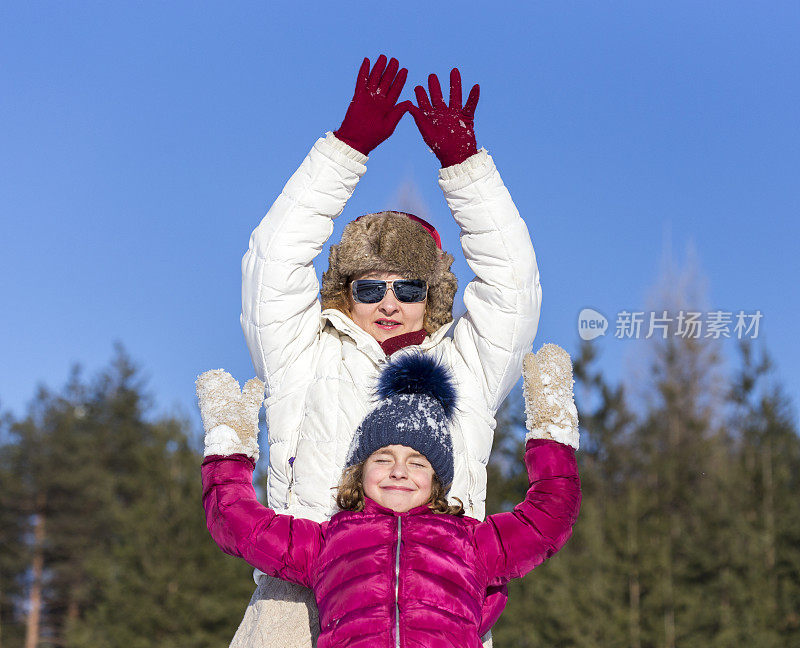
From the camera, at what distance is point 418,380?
3.59 metres

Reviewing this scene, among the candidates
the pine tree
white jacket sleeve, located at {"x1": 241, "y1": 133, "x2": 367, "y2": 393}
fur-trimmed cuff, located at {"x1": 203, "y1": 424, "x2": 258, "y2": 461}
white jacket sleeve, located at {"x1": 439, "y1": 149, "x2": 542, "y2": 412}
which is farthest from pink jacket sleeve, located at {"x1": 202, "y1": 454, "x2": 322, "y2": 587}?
the pine tree

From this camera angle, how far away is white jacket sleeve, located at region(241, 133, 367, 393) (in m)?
3.73

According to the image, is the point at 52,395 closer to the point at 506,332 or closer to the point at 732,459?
the point at 732,459

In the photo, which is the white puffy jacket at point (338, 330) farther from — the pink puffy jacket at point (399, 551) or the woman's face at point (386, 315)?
the pink puffy jacket at point (399, 551)

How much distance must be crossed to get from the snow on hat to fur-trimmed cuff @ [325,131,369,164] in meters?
0.74

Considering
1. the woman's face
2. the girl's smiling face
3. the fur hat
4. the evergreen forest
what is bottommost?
the girl's smiling face

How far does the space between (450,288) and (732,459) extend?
1100 inches

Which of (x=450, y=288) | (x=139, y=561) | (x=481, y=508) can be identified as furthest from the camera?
(x=139, y=561)

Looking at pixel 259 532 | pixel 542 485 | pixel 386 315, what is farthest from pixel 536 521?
pixel 386 315

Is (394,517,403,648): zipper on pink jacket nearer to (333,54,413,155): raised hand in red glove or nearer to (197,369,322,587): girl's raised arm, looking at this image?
(197,369,322,587): girl's raised arm

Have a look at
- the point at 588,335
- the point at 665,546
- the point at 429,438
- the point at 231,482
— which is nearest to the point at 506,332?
the point at 429,438

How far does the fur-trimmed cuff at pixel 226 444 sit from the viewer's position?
364cm

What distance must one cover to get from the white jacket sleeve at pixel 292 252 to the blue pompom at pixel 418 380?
0.45m

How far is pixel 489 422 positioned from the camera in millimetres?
3898
